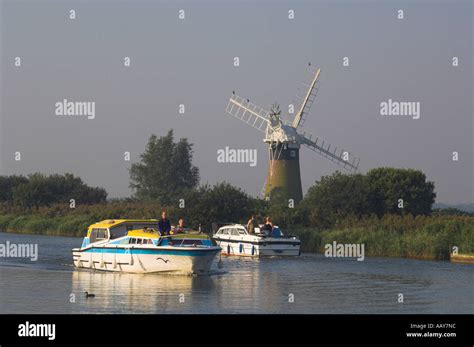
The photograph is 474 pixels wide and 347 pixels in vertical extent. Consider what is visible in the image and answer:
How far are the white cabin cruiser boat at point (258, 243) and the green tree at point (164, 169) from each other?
6896 centimetres

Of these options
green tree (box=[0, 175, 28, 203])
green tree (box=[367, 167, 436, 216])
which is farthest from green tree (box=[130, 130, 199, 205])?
green tree (box=[367, 167, 436, 216])

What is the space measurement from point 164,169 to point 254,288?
8983 centimetres

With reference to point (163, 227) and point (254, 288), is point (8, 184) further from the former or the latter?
point (254, 288)

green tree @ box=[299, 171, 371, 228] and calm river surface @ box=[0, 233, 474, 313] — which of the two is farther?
green tree @ box=[299, 171, 371, 228]

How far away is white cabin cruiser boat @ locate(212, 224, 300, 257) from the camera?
52844mm

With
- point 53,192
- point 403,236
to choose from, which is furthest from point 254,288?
point 53,192

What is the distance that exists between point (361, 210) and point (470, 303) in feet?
116

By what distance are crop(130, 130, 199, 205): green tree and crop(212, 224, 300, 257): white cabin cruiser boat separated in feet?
226

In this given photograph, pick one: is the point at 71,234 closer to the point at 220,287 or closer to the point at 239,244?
the point at 239,244

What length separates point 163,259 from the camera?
40.2m

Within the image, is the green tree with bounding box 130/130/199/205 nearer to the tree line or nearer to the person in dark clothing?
the tree line

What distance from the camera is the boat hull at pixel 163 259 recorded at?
131 ft

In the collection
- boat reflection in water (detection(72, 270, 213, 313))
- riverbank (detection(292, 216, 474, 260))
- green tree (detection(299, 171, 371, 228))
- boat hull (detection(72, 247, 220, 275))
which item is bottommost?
boat reflection in water (detection(72, 270, 213, 313))

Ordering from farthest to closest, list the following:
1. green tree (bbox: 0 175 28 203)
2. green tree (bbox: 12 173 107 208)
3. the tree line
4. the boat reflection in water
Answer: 1. green tree (bbox: 0 175 28 203)
2. green tree (bbox: 12 173 107 208)
3. the tree line
4. the boat reflection in water
